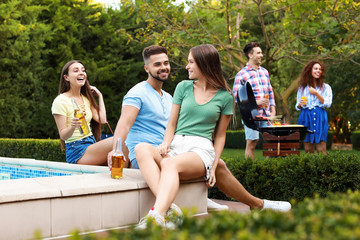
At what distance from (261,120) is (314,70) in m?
1.52

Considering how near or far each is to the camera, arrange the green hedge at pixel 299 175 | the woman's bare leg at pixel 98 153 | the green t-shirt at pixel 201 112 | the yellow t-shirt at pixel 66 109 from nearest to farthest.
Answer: the green t-shirt at pixel 201 112 → the green hedge at pixel 299 175 → the woman's bare leg at pixel 98 153 → the yellow t-shirt at pixel 66 109

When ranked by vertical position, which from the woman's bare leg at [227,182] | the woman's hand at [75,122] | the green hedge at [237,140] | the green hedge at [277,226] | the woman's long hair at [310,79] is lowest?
the green hedge at [237,140]

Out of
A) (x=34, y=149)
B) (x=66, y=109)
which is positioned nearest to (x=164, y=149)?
(x=66, y=109)

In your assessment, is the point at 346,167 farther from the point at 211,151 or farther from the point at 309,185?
the point at 211,151

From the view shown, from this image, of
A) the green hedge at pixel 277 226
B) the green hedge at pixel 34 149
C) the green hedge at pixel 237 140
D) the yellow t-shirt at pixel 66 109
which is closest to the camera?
the green hedge at pixel 277 226

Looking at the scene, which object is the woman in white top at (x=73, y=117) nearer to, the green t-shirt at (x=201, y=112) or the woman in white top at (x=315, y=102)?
the green t-shirt at (x=201, y=112)

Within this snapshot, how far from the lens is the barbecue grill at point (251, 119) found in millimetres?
6184

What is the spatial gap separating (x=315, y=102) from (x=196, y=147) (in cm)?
409

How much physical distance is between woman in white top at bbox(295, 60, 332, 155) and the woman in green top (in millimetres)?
3594

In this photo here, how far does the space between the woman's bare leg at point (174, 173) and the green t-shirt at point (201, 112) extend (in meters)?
0.30

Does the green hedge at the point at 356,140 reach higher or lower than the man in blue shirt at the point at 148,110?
lower

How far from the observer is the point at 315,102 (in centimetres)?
747

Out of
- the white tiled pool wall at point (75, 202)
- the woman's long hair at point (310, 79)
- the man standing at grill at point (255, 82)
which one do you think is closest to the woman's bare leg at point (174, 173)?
the white tiled pool wall at point (75, 202)

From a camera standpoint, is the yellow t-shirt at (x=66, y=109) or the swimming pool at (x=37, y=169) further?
the yellow t-shirt at (x=66, y=109)
